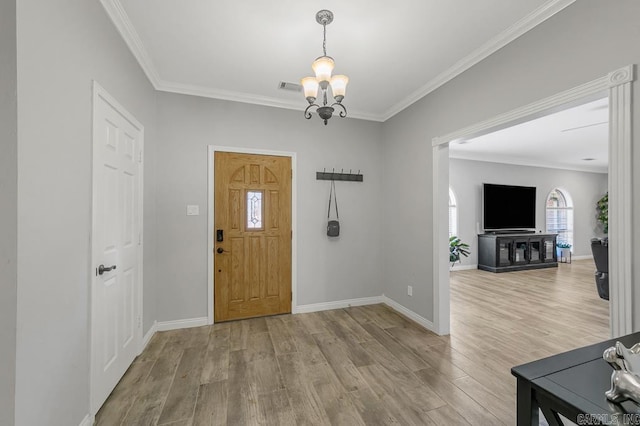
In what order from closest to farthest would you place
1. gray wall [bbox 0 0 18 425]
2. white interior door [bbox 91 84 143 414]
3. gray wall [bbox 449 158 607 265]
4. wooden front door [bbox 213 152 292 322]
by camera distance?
gray wall [bbox 0 0 18 425] < white interior door [bbox 91 84 143 414] < wooden front door [bbox 213 152 292 322] < gray wall [bbox 449 158 607 265]

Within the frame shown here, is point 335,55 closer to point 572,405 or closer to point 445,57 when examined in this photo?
point 445,57

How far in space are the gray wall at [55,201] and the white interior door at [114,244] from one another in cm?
10

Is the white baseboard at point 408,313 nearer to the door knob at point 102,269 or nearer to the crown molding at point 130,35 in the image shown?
the door knob at point 102,269

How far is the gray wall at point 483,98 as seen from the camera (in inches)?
61.7

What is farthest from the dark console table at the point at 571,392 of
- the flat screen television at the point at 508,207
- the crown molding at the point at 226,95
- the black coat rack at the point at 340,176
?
the flat screen television at the point at 508,207

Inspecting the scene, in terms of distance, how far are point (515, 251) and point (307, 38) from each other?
6801 mm

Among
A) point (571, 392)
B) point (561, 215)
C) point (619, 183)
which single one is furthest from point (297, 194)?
point (561, 215)

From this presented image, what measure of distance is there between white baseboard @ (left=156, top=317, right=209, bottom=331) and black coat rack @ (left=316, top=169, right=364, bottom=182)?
7.64ft

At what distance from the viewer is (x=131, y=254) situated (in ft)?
7.70

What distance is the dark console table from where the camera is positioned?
698 mm

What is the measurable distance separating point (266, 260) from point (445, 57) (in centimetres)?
298

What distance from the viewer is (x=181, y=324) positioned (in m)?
3.09

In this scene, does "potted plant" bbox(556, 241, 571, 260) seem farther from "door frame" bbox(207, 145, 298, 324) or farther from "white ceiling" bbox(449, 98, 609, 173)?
"door frame" bbox(207, 145, 298, 324)

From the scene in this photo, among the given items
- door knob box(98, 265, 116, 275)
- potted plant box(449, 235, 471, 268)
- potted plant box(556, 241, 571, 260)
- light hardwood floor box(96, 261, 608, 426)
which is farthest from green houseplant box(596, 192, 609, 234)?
door knob box(98, 265, 116, 275)
